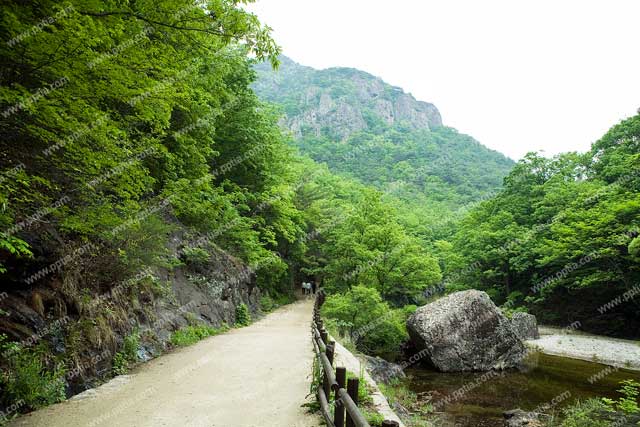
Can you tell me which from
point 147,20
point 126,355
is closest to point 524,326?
point 126,355

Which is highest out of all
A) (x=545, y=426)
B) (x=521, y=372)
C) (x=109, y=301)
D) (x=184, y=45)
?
(x=184, y=45)

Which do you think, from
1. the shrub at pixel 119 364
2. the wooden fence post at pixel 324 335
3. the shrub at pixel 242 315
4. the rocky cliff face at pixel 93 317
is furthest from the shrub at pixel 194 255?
the wooden fence post at pixel 324 335

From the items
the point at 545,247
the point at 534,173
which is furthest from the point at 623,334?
the point at 534,173

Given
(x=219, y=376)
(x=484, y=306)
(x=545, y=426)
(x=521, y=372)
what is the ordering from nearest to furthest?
(x=219, y=376), (x=545, y=426), (x=521, y=372), (x=484, y=306)

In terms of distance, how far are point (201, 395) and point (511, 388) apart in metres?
11.1

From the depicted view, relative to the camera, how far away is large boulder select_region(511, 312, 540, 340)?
2201 cm

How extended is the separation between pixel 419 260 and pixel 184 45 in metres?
17.9

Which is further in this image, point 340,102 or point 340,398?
point 340,102

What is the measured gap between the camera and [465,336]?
1562cm

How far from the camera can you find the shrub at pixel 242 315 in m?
16.8

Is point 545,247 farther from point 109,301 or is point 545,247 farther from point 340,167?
point 340,167

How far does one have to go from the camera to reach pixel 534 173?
130 ft

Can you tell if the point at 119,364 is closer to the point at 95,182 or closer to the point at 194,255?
the point at 95,182

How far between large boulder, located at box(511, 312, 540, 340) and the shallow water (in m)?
5.41
